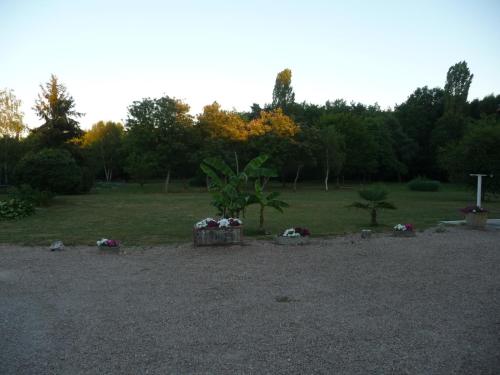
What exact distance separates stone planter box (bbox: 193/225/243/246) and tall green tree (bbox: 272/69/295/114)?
43453 millimetres

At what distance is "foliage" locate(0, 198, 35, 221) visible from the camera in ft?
53.1

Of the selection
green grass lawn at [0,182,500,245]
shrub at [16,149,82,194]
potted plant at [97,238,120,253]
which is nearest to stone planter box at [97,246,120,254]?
potted plant at [97,238,120,253]

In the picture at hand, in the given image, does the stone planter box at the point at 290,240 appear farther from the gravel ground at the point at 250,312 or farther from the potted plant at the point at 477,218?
the potted plant at the point at 477,218

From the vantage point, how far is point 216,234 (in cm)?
1062

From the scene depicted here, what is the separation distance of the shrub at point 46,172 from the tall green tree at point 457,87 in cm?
4510

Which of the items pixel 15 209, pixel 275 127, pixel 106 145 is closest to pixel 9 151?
pixel 15 209

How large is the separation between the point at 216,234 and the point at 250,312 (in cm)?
513

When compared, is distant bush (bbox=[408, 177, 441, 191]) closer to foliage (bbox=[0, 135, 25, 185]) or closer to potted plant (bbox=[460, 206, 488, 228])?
potted plant (bbox=[460, 206, 488, 228])

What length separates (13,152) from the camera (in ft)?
108

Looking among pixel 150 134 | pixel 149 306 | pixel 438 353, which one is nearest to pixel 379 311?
pixel 438 353

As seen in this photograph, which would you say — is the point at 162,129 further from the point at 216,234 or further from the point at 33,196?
the point at 216,234

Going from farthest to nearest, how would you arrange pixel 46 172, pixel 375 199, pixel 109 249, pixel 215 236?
pixel 46 172 < pixel 375 199 < pixel 215 236 < pixel 109 249

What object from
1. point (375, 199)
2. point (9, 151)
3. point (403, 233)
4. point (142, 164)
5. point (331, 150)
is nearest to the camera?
point (403, 233)

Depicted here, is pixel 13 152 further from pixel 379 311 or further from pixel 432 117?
pixel 432 117
